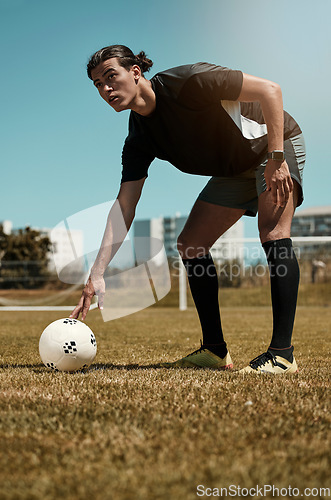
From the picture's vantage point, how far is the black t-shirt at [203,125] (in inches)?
116

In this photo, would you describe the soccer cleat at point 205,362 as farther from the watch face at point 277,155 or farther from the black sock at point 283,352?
the watch face at point 277,155

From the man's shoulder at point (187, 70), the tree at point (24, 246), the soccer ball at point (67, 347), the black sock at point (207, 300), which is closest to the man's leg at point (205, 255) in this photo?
the black sock at point (207, 300)

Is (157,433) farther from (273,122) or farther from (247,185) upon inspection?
(247,185)

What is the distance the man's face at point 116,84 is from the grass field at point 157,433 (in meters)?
1.65

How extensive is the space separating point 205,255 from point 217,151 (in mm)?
851

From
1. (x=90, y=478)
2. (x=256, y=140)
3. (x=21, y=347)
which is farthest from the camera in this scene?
(x=21, y=347)

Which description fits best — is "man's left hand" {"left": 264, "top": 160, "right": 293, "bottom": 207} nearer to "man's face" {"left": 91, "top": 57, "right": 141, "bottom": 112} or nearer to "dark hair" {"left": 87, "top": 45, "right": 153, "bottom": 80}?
"man's face" {"left": 91, "top": 57, "right": 141, "bottom": 112}

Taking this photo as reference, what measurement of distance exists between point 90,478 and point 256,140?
239 centimetres

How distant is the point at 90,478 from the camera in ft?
4.63

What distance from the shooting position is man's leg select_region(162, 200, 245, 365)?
368 cm

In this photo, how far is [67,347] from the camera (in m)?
3.20

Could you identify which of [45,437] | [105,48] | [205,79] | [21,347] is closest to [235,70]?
[205,79]

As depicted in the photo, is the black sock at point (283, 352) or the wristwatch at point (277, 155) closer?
the wristwatch at point (277, 155)

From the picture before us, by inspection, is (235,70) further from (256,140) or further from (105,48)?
(105,48)
